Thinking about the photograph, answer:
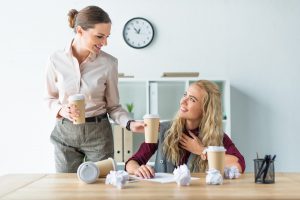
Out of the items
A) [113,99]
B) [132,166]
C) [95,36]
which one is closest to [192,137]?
[132,166]

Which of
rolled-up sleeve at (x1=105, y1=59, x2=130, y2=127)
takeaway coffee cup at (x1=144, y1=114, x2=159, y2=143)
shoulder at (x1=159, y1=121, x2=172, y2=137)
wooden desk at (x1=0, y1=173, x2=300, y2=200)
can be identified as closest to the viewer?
wooden desk at (x1=0, y1=173, x2=300, y2=200)

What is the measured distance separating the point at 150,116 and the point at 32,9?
262 centimetres

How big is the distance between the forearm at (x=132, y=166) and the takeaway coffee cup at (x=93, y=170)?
0.70ft

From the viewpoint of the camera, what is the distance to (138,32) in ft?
13.3

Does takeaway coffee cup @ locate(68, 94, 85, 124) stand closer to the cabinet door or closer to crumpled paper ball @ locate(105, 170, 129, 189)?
crumpled paper ball @ locate(105, 170, 129, 189)

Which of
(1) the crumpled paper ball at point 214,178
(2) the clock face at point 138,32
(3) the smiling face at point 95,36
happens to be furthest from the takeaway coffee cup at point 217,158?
(2) the clock face at point 138,32

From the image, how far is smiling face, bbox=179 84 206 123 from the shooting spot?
2297mm

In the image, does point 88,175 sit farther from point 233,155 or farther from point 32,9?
point 32,9

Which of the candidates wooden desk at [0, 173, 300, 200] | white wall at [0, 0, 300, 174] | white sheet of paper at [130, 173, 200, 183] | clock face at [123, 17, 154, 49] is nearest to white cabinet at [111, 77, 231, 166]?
white wall at [0, 0, 300, 174]

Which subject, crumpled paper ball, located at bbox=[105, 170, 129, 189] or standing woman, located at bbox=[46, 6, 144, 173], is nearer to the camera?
crumpled paper ball, located at bbox=[105, 170, 129, 189]

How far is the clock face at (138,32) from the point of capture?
4.06 metres

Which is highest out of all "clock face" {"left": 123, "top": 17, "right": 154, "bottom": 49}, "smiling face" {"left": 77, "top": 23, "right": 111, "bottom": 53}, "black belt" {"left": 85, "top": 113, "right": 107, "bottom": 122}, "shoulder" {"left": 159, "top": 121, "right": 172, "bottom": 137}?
"clock face" {"left": 123, "top": 17, "right": 154, "bottom": 49}

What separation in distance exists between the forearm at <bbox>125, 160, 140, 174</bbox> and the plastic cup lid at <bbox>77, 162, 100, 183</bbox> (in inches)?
12.7

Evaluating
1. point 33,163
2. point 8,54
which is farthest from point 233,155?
point 8,54
